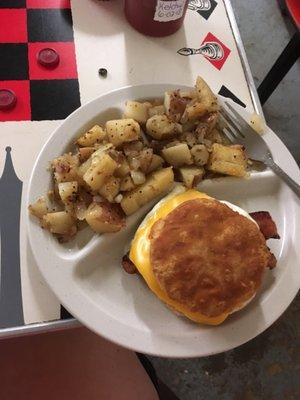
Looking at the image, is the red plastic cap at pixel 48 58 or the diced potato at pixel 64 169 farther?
the red plastic cap at pixel 48 58

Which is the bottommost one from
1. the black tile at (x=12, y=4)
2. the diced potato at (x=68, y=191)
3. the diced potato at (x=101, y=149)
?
the diced potato at (x=68, y=191)

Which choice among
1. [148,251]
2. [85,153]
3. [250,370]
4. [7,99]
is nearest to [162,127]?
[85,153]

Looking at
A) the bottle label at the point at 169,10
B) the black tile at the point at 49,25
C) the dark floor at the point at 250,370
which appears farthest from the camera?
the dark floor at the point at 250,370

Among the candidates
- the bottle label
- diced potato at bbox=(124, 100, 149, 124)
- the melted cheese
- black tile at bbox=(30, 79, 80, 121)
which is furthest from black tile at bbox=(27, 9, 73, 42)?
the melted cheese

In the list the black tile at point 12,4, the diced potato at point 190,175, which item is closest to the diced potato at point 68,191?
the diced potato at point 190,175

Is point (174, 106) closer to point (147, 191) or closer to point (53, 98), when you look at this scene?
point (147, 191)

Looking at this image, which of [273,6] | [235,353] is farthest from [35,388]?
[273,6]

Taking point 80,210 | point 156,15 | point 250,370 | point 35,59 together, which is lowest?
point 250,370

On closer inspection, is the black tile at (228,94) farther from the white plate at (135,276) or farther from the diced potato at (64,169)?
the diced potato at (64,169)
